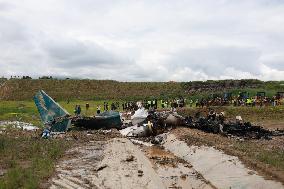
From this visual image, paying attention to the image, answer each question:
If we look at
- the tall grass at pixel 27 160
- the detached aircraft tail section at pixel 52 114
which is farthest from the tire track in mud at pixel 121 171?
the detached aircraft tail section at pixel 52 114

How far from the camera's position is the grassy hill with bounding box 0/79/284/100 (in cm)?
9494

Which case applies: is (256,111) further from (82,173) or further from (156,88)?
(156,88)

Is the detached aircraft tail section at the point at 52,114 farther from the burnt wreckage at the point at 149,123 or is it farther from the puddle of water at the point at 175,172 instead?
the puddle of water at the point at 175,172

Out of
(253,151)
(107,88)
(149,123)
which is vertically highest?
(107,88)

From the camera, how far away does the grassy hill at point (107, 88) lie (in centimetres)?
9494

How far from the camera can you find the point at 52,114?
37812 mm

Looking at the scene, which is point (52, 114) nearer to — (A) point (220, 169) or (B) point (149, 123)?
(B) point (149, 123)

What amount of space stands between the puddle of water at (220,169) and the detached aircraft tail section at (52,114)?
522 inches

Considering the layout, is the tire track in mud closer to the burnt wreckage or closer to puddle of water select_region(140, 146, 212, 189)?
puddle of water select_region(140, 146, 212, 189)

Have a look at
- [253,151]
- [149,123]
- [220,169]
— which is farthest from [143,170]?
[149,123]

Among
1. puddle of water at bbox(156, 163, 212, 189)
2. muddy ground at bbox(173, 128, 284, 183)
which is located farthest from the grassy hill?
puddle of water at bbox(156, 163, 212, 189)

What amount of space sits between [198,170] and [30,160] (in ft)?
22.7

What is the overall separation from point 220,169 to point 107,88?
92163 mm

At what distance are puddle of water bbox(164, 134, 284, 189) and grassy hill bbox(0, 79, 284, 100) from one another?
69134mm
